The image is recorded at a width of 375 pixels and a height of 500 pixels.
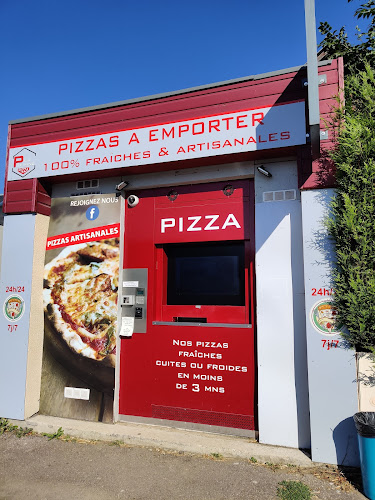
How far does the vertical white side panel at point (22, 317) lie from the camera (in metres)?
5.35

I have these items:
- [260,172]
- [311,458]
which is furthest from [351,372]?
[260,172]

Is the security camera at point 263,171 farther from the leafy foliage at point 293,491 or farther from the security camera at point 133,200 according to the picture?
the leafy foliage at point 293,491

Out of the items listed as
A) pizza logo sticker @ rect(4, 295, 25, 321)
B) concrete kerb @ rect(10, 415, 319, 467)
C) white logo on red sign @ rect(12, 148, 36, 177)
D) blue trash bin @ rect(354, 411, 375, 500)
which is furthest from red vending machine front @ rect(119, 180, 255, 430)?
white logo on red sign @ rect(12, 148, 36, 177)

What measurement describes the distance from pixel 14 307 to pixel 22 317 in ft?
0.73

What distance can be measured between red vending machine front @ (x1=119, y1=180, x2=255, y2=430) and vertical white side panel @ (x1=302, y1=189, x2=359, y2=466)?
846mm

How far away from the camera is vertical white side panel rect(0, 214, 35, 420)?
5348 millimetres

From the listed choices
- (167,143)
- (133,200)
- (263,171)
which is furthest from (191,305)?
(167,143)

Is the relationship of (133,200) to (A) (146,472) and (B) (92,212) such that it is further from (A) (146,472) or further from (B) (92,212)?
(A) (146,472)

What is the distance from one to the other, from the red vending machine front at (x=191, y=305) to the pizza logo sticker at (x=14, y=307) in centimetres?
158

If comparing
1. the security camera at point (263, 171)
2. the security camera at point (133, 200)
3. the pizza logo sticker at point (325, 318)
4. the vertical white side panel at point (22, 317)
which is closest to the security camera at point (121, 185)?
the security camera at point (133, 200)

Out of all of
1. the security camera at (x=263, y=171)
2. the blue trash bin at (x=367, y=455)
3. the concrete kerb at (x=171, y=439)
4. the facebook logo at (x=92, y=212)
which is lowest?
the concrete kerb at (x=171, y=439)

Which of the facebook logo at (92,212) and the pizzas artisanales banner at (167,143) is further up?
the pizzas artisanales banner at (167,143)

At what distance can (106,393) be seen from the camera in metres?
5.19

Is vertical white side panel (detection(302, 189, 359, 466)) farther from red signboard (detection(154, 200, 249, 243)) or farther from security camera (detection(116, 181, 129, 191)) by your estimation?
security camera (detection(116, 181, 129, 191))
